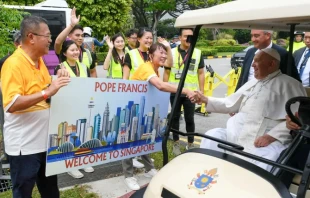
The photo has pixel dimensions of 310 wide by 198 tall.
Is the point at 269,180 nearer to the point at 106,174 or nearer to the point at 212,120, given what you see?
the point at 106,174

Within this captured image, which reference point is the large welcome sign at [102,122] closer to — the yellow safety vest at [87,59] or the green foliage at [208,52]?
the yellow safety vest at [87,59]

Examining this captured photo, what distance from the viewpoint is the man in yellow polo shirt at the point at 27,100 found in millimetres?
2471

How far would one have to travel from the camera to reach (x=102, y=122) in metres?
3.36

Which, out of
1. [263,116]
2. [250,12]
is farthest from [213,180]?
[263,116]

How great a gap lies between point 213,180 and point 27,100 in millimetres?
1436

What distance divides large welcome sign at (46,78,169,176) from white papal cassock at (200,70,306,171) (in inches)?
38.1

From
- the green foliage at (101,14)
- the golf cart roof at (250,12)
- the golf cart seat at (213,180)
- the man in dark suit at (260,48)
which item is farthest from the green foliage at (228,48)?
the golf cart seat at (213,180)

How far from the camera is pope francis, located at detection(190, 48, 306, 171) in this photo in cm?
271

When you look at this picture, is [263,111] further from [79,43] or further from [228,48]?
[228,48]

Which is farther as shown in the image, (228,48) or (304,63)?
(228,48)

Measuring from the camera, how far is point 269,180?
1872 millimetres

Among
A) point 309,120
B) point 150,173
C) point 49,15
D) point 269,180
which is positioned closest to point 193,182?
point 269,180

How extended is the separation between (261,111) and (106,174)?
229 centimetres

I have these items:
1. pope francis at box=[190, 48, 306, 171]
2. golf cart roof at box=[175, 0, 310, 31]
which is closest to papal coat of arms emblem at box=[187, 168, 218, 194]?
pope francis at box=[190, 48, 306, 171]
